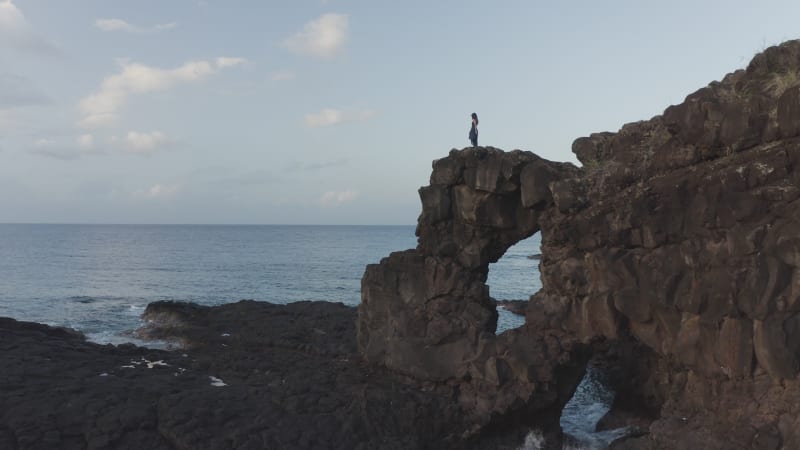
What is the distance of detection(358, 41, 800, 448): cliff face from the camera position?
17.2 metres

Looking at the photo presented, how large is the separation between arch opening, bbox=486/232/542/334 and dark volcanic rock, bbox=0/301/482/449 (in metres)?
14.9

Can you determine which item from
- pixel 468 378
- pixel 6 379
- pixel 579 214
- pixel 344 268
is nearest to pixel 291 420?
pixel 468 378

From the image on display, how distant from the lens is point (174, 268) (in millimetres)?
101125

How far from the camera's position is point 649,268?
2008 centimetres

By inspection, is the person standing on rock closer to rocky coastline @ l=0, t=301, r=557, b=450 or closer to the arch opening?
rocky coastline @ l=0, t=301, r=557, b=450

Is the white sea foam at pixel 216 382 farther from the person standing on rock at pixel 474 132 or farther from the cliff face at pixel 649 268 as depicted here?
the person standing on rock at pixel 474 132

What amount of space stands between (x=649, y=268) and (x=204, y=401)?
1727cm

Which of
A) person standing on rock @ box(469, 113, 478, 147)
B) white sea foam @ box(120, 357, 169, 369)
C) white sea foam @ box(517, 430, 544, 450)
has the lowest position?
white sea foam @ box(517, 430, 544, 450)

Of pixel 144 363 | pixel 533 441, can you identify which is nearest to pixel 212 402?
pixel 144 363

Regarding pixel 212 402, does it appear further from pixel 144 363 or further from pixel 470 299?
pixel 470 299

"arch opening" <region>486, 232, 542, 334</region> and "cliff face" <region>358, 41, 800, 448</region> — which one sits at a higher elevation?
"cliff face" <region>358, 41, 800, 448</region>

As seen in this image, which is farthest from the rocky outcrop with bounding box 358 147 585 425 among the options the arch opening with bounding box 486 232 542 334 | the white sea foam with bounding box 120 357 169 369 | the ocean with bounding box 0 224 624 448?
the arch opening with bounding box 486 232 542 334

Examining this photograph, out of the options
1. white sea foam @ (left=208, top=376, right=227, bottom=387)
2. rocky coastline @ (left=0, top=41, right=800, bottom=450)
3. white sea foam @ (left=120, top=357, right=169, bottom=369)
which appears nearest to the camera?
rocky coastline @ (left=0, top=41, right=800, bottom=450)

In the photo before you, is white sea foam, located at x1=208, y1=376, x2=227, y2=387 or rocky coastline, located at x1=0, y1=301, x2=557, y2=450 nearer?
rocky coastline, located at x1=0, y1=301, x2=557, y2=450
